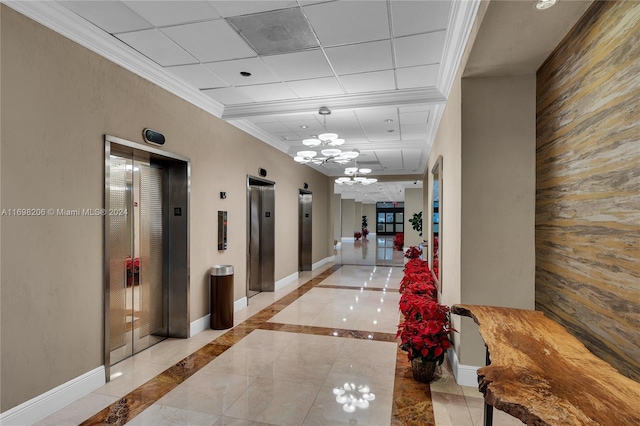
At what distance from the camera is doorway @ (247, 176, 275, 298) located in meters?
7.54

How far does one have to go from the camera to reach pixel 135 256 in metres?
4.12

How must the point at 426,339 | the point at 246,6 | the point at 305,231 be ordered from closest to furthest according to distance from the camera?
the point at 246,6 < the point at 426,339 < the point at 305,231

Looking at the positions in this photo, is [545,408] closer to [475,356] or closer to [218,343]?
[475,356]

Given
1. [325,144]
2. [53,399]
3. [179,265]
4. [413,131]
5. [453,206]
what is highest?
[413,131]

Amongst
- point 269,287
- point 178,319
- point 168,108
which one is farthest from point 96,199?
point 269,287

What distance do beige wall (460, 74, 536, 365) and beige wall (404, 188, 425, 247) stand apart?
502 inches

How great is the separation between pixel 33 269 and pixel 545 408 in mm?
3396

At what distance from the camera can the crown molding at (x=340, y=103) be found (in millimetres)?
4578

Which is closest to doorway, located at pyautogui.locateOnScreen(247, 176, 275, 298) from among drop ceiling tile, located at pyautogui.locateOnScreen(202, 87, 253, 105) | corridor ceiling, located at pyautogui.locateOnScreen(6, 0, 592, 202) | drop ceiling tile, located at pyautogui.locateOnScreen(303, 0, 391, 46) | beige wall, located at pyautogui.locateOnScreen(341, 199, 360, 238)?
corridor ceiling, located at pyautogui.locateOnScreen(6, 0, 592, 202)

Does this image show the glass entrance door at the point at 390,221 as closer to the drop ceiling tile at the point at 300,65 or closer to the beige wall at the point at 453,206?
the beige wall at the point at 453,206

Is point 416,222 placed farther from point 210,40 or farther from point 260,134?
point 210,40

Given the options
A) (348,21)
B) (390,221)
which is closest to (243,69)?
(348,21)

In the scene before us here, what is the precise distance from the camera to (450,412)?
2.87m

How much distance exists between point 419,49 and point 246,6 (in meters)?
1.77
